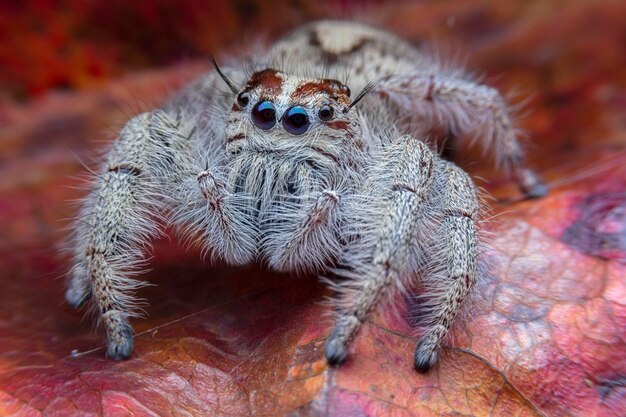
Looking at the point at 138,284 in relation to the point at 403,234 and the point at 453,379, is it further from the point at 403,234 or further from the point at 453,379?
the point at 453,379

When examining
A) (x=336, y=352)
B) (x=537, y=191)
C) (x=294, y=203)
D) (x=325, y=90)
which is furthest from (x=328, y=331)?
(x=537, y=191)

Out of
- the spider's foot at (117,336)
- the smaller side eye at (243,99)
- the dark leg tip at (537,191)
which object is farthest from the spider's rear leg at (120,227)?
the dark leg tip at (537,191)

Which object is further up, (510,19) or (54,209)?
(510,19)

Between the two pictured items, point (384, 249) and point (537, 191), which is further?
point (537, 191)

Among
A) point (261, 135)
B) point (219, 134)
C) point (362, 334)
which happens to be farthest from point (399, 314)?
point (219, 134)

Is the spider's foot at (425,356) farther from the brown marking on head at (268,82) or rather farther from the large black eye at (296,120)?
the brown marking on head at (268,82)

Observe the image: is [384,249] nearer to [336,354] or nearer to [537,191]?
[336,354]

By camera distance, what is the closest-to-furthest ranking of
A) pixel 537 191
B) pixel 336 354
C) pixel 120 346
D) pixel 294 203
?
pixel 336 354, pixel 120 346, pixel 294 203, pixel 537 191
